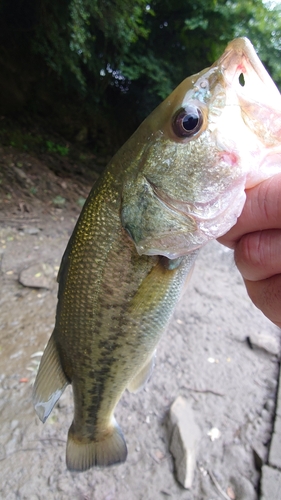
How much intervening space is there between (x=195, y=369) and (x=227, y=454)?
32.7 inches

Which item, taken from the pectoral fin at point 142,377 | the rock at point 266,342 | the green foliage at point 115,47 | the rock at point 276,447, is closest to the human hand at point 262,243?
the pectoral fin at point 142,377

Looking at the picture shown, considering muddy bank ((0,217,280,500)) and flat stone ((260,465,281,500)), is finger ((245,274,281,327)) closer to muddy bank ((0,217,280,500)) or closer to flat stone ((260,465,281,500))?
flat stone ((260,465,281,500))

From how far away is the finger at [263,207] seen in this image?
1004 millimetres

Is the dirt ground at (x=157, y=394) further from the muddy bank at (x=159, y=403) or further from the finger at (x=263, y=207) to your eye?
the finger at (x=263, y=207)

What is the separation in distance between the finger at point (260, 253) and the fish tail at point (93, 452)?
112 centimetres

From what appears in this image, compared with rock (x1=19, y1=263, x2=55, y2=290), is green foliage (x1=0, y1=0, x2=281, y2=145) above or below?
above

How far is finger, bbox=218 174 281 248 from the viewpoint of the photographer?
39.5 inches

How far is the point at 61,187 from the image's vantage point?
6648 mm

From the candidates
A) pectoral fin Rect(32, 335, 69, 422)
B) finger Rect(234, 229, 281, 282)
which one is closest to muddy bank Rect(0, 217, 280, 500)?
pectoral fin Rect(32, 335, 69, 422)

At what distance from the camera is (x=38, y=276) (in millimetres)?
3938

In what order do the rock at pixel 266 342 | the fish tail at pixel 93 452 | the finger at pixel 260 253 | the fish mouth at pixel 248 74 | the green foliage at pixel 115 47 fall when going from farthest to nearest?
the green foliage at pixel 115 47 < the rock at pixel 266 342 < the fish tail at pixel 93 452 < the finger at pixel 260 253 < the fish mouth at pixel 248 74

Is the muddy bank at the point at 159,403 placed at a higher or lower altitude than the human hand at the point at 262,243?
lower

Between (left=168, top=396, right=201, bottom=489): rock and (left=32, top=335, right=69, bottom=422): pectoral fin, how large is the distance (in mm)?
1438

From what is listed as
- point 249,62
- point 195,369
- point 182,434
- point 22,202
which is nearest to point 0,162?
point 22,202
